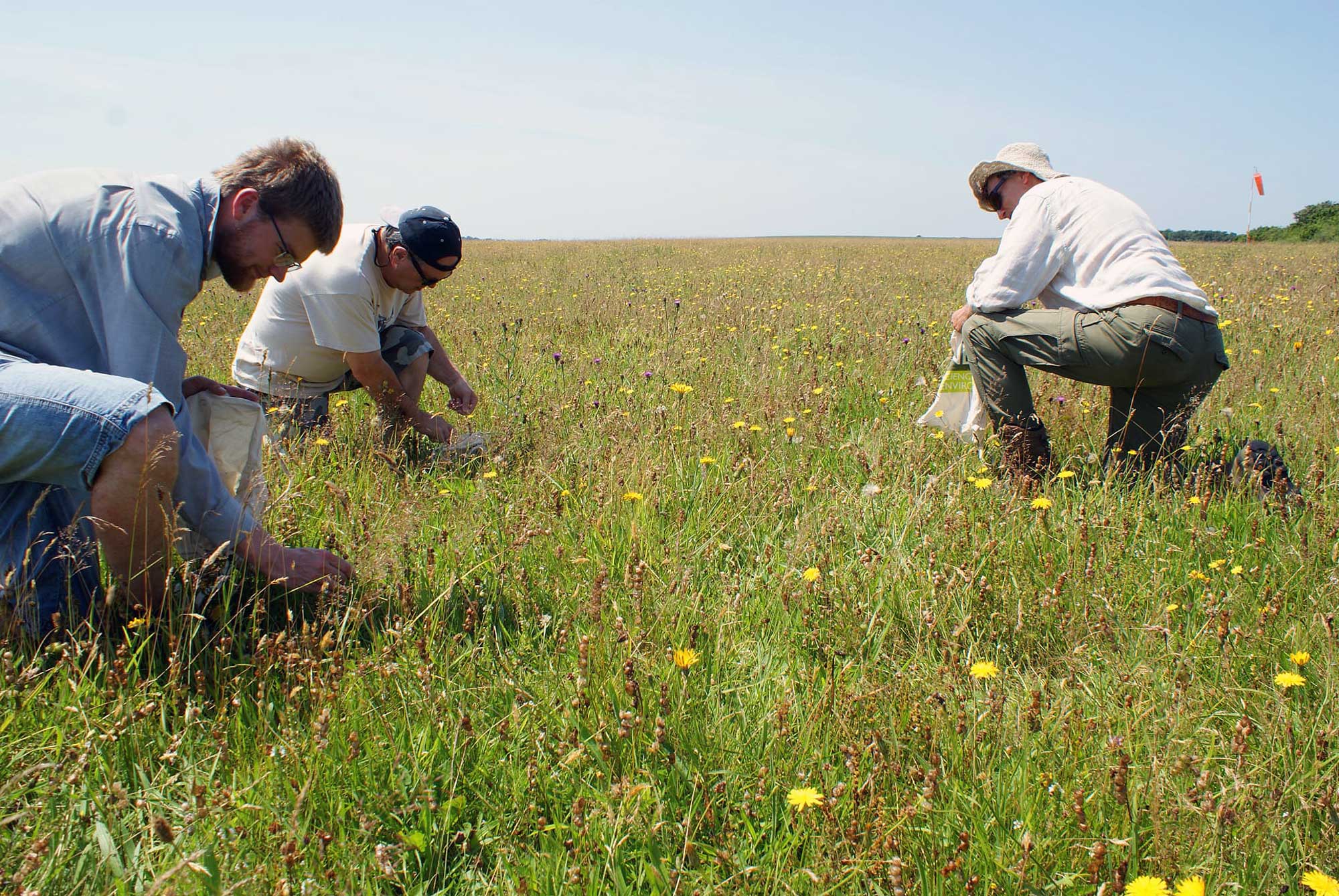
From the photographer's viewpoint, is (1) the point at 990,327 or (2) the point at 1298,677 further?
(1) the point at 990,327

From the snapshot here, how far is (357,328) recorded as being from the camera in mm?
3541

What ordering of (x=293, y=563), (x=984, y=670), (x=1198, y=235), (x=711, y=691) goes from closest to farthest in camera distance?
(x=984, y=670) → (x=711, y=691) → (x=293, y=563) → (x=1198, y=235)

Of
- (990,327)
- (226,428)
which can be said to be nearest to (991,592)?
(990,327)

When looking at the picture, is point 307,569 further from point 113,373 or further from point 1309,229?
point 1309,229

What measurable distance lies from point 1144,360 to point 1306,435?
1.00 metres

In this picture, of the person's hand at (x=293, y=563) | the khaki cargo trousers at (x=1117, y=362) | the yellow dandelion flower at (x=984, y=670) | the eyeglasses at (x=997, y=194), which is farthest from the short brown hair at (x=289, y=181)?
the eyeglasses at (x=997, y=194)

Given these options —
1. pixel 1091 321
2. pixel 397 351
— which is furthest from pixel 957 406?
pixel 397 351

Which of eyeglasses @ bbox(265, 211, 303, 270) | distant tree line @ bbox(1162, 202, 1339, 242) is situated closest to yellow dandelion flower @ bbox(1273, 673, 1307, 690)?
eyeglasses @ bbox(265, 211, 303, 270)

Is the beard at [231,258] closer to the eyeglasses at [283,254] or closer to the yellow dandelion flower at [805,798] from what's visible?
the eyeglasses at [283,254]

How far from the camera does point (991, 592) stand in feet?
7.66

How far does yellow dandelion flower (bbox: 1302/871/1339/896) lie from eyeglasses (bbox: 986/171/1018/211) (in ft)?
10.3

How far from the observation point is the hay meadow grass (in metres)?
1.45

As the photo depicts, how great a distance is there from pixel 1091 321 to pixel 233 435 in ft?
10.4

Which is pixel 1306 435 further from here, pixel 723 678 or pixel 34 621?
pixel 34 621
